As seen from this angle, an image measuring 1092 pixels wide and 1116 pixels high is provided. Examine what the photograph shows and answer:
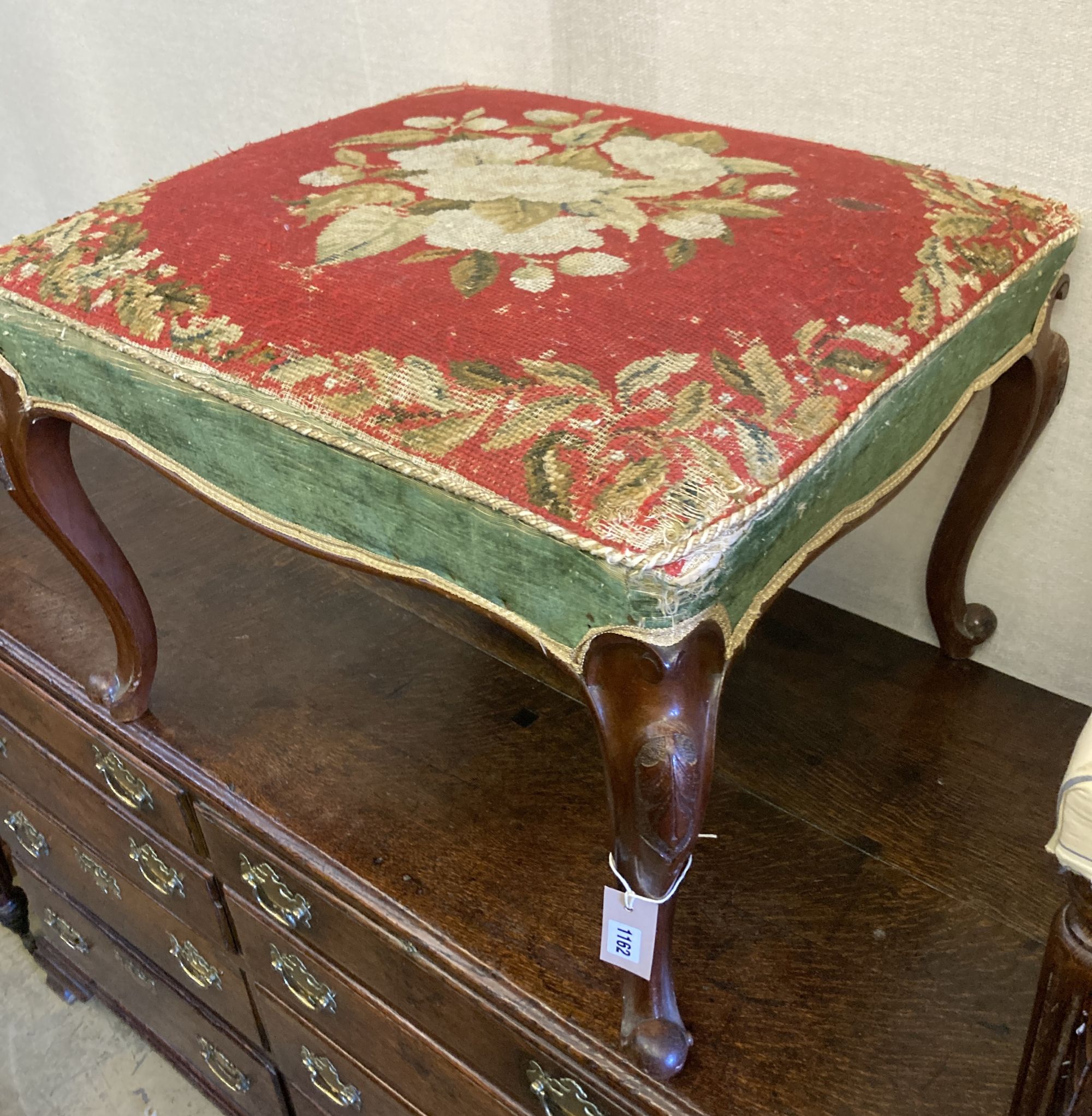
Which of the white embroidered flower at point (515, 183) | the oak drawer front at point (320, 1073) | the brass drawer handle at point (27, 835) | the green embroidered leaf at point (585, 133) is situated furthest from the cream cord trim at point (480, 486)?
the brass drawer handle at point (27, 835)

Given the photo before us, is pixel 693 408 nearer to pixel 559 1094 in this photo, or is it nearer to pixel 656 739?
pixel 656 739

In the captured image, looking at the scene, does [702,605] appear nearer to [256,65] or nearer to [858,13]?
[858,13]

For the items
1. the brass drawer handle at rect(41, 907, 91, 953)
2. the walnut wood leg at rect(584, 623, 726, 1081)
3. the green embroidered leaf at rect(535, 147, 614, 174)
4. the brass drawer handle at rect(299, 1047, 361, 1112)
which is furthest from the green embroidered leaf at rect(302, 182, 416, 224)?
the brass drawer handle at rect(41, 907, 91, 953)

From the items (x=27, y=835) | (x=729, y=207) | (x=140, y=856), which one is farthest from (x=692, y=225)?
(x=27, y=835)

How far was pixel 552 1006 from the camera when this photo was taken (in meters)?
0.61

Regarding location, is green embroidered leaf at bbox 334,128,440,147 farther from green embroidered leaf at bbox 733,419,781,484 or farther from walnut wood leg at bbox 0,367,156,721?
green embroidered leaf at bbox 733,419,781,484

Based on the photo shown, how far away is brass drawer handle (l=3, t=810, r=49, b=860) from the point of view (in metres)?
1.10

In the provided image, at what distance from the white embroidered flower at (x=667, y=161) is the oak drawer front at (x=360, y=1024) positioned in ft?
1.97

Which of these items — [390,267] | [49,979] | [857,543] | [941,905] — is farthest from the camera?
[49,979]

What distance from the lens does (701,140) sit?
2.36 ft

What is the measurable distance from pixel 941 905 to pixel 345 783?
423 mm

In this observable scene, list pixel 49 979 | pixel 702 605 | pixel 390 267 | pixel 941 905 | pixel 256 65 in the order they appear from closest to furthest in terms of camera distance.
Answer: pixel 702 605 < pixel 390 267 < pixel 941 905 < pixel 256 65 < pixel 49 979

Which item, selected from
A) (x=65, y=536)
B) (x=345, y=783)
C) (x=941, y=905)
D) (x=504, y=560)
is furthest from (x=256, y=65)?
(x=941, y=905)

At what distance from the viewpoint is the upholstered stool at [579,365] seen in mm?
434
